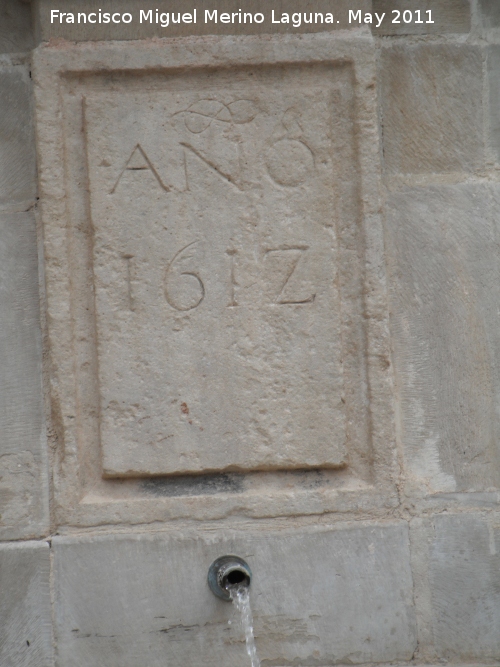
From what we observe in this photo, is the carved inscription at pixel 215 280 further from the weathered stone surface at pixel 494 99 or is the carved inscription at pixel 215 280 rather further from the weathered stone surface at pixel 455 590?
the weathered stone surface at pixel 494 99

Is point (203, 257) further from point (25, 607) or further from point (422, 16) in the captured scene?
point (25, 607)

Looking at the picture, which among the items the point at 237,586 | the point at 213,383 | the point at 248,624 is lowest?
the point at 248,624

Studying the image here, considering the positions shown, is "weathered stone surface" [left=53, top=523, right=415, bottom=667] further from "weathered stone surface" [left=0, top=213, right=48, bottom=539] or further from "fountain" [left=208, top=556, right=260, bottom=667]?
"weathered stone surface" [left=0, top=213, right=48, bottom=539]

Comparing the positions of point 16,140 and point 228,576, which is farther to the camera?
point 16,140

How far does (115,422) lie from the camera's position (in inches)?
75.7

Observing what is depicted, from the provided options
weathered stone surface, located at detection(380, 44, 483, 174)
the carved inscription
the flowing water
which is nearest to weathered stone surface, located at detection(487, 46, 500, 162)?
weathered stone surface, located at detection(380, 44, 483, 174)

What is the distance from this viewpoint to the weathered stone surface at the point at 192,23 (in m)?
1.93

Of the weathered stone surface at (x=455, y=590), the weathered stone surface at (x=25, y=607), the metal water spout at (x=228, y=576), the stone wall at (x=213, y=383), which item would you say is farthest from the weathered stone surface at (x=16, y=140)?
the weathered stone surface at (x=455, y=590)

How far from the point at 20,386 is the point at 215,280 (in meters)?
0.67

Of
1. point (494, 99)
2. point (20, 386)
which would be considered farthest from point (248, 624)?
point (494, 99)

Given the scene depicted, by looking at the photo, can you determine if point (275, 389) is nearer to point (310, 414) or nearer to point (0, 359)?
point (310, 414)

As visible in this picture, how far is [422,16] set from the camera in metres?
2.02

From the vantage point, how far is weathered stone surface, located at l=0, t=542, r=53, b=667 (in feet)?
Answer: 6.25

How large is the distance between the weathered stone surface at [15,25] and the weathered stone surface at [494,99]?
1414 millimetres
